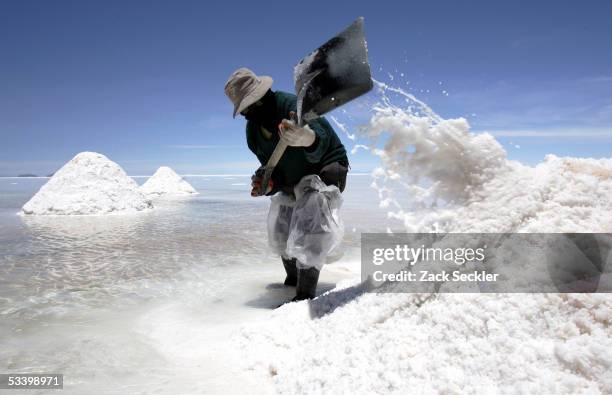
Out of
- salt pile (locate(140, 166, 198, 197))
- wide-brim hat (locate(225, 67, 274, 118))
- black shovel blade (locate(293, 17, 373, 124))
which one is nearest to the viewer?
black shovel blade (locate(293, 17, 373, 124))

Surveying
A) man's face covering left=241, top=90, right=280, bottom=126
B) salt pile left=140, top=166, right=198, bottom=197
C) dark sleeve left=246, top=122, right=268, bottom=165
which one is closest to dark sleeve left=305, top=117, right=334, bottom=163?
man's face covering left=241, top=90, right=280, bottom=126

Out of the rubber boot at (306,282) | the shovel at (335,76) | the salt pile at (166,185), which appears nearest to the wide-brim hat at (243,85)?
the shovel at (335,76)

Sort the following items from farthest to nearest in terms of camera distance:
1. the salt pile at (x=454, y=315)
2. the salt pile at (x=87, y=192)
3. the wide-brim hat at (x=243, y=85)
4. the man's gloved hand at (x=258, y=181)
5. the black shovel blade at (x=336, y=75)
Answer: the salt pile at (x=87, y=192)
the man's gloved hand at (x=258, y=181)
the wide-brim hat at (x=243, y=85)
the black shovel blade at (x=336, y=75)
the salt pile at (x=454, y=315)

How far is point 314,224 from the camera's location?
222 centimetres

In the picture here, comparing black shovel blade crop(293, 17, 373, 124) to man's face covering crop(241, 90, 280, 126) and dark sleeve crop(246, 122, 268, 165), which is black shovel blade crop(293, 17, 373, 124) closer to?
man's face covering crop(241, 90, 280, 126)

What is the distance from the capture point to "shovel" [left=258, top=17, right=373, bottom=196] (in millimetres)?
1823

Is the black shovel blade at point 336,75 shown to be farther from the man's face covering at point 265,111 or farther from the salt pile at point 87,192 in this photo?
the salt pile at point 87,192

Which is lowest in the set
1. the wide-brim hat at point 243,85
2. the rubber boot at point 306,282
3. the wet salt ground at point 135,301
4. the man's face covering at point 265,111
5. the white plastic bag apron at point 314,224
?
the wet salt ground at point 135,301

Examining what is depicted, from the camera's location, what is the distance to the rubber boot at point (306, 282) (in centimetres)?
226

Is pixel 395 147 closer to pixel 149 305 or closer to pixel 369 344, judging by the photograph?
pixel 369 344

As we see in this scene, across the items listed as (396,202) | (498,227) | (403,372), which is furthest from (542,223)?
(403,372)

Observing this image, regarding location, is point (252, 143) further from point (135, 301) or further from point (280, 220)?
point (135, 301)

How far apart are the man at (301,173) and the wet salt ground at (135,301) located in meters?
0.47

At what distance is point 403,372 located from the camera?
1.21m
